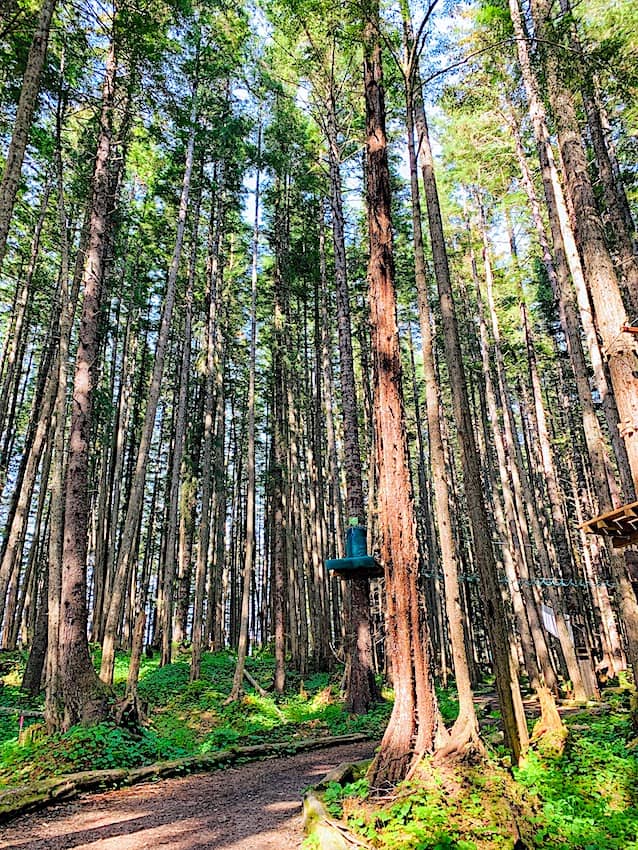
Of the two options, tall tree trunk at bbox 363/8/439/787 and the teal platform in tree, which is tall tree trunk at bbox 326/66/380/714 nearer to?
the teal platform in tree

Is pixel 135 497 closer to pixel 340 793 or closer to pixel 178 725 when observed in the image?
pixel 178 725

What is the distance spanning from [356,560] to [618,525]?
10.4ft

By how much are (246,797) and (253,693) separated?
6.28m

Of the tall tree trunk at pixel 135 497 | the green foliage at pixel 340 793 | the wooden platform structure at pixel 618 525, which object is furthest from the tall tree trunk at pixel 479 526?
the tall tree trunk at pixel 135 497

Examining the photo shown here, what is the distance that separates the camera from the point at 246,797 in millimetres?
5535

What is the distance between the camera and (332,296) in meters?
18.9

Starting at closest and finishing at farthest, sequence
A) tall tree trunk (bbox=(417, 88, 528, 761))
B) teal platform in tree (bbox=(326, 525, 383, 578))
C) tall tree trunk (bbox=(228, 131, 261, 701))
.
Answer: tall tree trunk (bbox=(417, 88, 528, 761))
teal platform in tree (bbox=(326, 525, 383, 578))
tall tree trunk (bbox=(228, 131, 261, 701))

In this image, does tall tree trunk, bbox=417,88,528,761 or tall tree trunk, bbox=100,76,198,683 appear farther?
tall tree trunk, bbox=100,76,198,683

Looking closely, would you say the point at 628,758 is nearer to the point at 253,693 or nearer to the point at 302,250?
the point at 253,693

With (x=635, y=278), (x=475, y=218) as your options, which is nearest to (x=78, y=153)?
(x=475, y=218)

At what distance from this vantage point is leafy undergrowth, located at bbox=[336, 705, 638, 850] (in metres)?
3.48

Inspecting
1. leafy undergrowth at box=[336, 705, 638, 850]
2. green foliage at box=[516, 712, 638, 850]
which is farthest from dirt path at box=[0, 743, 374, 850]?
green foliage at box=[516, 712, 638, 850]

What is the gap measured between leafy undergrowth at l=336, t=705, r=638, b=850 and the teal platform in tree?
8.97 feet

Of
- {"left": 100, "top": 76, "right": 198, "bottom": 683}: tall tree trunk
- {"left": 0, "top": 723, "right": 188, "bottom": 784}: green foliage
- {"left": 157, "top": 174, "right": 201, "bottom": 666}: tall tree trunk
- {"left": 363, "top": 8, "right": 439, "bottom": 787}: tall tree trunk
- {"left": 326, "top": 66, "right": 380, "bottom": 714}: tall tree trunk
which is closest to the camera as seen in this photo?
{"left": 363, "top": 8, "right": 439, "bottom": 787}: tall tree trunk
